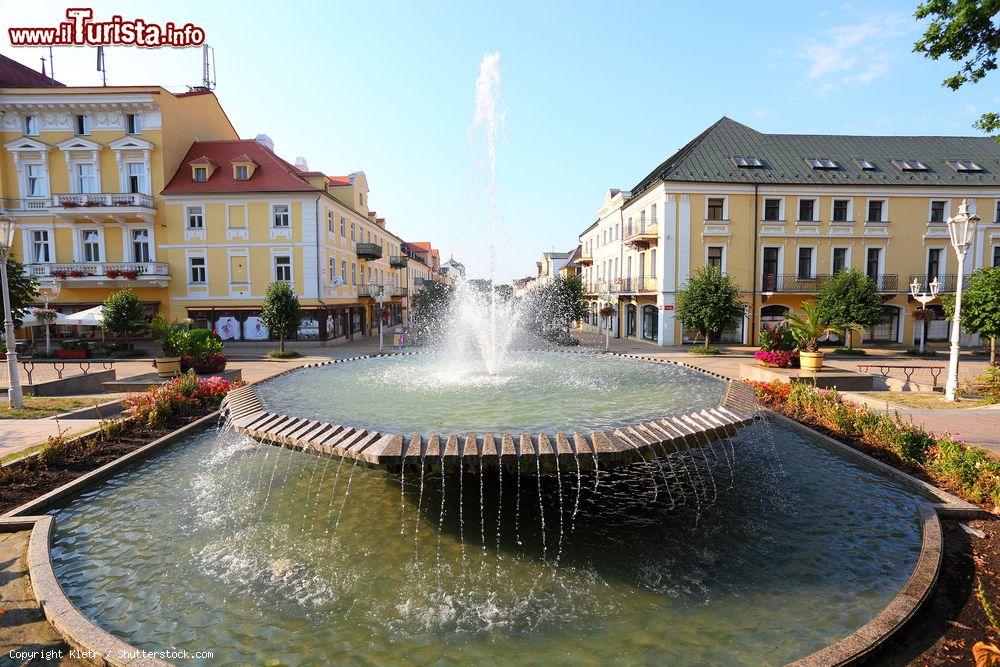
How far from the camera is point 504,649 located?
4.29 m

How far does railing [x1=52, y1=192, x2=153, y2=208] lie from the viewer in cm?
3022

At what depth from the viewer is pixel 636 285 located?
3650 centimetres

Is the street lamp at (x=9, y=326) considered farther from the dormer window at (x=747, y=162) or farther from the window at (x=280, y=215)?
the dormer window at (x=747, y=162)

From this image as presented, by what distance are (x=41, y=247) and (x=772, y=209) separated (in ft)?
150

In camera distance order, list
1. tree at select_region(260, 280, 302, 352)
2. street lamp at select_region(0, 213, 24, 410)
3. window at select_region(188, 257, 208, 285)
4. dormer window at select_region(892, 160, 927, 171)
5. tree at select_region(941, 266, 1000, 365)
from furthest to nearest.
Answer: dormer window at select_region(892, 160, 927, 171) < window at select_region(188, 257, 208, 285) < tree at select_region(260, 280, 302, 352) < tree at select_region(941, 266, 1000, 365) < street lamp at select_region(0, 213, 24, 410)

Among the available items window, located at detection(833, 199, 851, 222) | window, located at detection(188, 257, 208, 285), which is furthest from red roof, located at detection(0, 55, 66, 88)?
window, located at detection(833, 199, 851, 222)

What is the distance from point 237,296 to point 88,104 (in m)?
13.8

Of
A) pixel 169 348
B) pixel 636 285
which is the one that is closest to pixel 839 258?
pixel 636 285

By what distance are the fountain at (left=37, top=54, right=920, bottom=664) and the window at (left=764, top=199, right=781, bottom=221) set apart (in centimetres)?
2763

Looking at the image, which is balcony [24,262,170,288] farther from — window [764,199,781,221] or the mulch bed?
window [764,199,781,221]

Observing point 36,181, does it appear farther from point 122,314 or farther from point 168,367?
point 168,367

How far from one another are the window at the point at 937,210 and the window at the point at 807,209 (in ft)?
25.6

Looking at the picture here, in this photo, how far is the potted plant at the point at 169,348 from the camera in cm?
1641

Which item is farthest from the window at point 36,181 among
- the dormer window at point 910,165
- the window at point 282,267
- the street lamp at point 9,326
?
the dormer window at point 910,165
